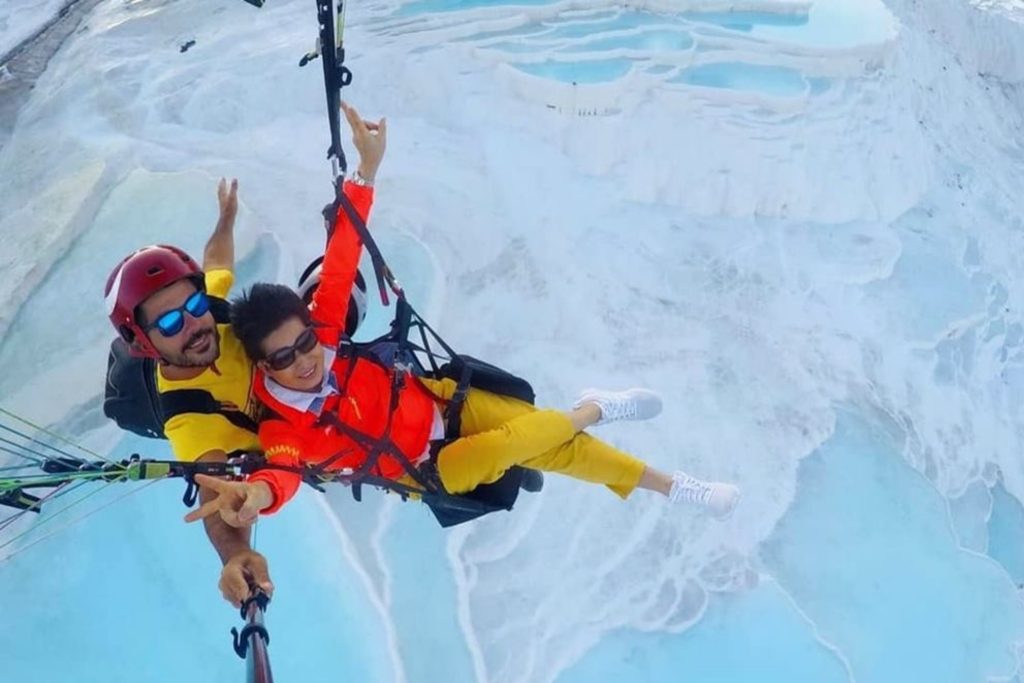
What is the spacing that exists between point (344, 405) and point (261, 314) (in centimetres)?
33

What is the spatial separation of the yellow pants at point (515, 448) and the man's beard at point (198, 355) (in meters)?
0.64

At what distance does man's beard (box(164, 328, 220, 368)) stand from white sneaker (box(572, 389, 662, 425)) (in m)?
1.05

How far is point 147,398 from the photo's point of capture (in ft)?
6.25

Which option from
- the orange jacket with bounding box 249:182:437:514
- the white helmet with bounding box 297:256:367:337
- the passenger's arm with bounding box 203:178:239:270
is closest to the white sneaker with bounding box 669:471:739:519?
the orange jacket with bounding box 249:182:437:514

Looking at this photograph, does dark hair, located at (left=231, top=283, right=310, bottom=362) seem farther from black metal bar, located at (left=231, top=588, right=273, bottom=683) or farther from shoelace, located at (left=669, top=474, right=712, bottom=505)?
shoelace, located at (left=669, top=474, right=712, bottom=505)

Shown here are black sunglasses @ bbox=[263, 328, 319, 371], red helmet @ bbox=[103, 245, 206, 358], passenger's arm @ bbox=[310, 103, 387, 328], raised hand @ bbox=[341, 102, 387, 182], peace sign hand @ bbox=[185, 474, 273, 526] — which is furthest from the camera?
raised hand @ bbox=[341, 102, 387, 182]

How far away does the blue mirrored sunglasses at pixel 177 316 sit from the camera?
1.73 meters

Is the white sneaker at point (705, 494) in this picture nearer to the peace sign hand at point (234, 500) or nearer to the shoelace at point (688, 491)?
the shoelace at point (688, 491)

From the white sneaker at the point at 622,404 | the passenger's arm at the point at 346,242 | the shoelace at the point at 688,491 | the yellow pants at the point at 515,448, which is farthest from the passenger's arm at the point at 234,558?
the shoelace at the point at 688,491

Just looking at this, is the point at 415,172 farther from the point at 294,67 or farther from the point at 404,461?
the point at 404,461

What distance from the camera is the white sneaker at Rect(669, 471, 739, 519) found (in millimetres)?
2516

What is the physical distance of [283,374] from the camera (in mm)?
1846

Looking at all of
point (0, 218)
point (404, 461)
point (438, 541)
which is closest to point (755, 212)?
point (438, 541)

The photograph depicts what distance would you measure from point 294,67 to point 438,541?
278cm
